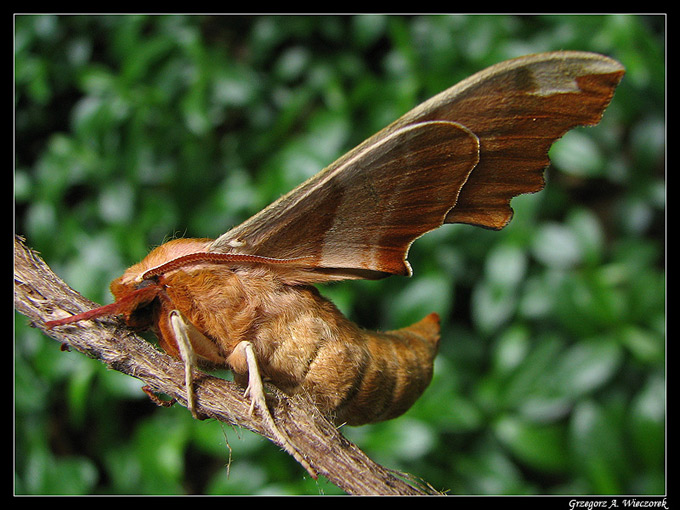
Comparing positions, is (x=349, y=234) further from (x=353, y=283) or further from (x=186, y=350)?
(x=353, y=283)

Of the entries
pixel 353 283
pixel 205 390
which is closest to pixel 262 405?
pixel 205 390

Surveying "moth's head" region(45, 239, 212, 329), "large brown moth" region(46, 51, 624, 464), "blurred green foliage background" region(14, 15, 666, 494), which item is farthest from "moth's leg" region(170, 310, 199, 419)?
"blurred green foliage background" region(14, 15, 666, 494)

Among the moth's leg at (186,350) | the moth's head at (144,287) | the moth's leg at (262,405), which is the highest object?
→ the moth's head at (144,287)

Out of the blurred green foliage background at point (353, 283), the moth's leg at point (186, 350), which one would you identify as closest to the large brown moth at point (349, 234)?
the moth's leg at point (186, 350)

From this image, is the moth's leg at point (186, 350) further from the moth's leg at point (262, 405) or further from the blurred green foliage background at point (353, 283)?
the blurred green foliage background at point (353, 283)

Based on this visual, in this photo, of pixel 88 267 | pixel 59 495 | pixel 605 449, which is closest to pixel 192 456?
pixel 59 495

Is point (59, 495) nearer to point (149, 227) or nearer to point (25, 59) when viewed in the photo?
point (149, 227)
